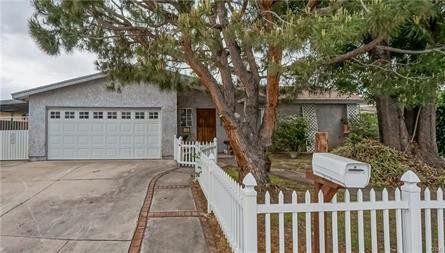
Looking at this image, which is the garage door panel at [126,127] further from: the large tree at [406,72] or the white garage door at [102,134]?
the large tree at [406,72]

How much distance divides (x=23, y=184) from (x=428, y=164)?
39.2 feet

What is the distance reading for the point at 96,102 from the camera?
1462 centimetres

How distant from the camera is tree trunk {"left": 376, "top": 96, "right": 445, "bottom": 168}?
10.2 metres

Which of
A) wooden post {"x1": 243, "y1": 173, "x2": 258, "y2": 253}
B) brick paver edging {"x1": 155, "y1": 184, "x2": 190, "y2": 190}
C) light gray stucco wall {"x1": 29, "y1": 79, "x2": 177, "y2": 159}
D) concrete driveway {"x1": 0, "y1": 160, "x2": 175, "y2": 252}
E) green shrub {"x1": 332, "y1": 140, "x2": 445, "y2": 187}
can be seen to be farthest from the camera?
light gray stucco wall {"x1": 29, "y1": 79, "x2": 177, "y2": 159}

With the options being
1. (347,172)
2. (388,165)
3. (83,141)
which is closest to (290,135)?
(388,165)

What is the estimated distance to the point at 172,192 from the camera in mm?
7828

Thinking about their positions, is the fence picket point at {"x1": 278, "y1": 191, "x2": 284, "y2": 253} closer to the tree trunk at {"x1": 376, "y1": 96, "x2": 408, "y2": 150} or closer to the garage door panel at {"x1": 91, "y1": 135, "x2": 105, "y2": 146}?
the tree trunk at {"x1": 376, "y1": 96, "x2": 408, "y2": 150}

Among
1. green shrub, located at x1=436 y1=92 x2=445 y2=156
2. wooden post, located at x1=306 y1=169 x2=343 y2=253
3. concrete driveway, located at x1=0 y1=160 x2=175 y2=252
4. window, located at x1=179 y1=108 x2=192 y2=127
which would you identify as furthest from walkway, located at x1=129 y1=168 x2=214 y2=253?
green shrub, located at x1=436 y1=92 x2=445 y2=156

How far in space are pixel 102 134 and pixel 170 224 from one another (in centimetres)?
1054

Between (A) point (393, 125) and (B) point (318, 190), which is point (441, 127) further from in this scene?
(B) point (318, 190)

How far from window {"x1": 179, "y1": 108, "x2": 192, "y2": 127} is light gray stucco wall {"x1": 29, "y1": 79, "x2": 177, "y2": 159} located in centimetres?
144

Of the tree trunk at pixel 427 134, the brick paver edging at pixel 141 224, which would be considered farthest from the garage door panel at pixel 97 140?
the tree trunk at pixel 427 134

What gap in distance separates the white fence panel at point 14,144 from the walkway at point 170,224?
9.42 meters

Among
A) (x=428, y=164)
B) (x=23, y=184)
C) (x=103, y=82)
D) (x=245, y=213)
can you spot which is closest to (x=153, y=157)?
(x=103, y=82)
